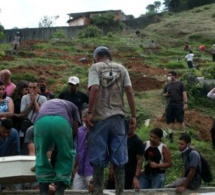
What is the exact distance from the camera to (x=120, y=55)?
33.0 meters

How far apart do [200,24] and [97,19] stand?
11.2 m

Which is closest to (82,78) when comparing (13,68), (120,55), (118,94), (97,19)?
(13,68)

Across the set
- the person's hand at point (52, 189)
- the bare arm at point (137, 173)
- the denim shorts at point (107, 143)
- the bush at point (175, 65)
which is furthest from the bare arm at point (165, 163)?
the bush at point (175, 65)

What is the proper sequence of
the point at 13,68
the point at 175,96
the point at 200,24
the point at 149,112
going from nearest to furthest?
1. the point at 175,96
2. the point at 149,112
3. the point at 13,68
4. the point at 200,24

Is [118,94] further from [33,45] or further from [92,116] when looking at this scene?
[33,45]

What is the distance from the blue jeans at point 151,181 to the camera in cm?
823

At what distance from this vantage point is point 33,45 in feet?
117

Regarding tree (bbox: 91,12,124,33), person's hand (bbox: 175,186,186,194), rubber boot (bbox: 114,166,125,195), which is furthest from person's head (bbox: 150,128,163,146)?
tree (bbox: 91,12,124,33)

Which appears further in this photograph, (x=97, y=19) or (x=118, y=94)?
(x=97, y=19)

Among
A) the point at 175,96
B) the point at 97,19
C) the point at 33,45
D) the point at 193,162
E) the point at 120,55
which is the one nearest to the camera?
the point at 193,162

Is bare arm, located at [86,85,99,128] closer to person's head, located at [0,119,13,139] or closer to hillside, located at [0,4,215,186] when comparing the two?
person's head, located at [0,119,13,139]

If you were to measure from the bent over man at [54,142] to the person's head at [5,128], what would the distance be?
5.37ft

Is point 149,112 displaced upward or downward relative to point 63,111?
downward

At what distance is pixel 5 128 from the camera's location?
25.5 feet
